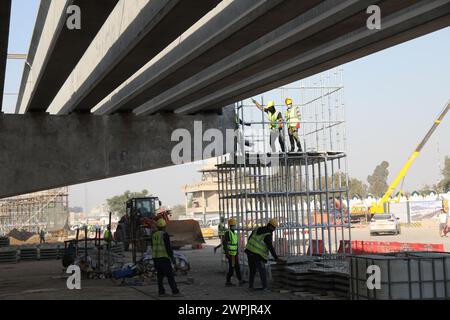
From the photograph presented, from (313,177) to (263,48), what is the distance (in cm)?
764

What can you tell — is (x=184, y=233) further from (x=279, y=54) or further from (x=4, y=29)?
(x=4, y=29)

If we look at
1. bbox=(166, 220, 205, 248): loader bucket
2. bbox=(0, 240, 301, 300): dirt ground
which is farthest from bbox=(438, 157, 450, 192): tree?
bbox=(0, 240, 301, 300): dirt ground

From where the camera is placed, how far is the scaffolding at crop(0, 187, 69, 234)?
82250 millimetres

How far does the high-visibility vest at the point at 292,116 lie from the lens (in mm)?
19938

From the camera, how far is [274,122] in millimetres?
19875

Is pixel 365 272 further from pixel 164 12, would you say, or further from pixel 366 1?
pixel 164 12

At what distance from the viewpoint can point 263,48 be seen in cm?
1310

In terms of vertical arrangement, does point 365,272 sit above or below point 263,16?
below

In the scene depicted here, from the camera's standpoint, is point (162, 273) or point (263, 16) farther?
point (162, 273)

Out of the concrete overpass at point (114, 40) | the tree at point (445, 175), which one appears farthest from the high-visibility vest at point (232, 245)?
the tree at point (445, 175)

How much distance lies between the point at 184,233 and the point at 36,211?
51.8m

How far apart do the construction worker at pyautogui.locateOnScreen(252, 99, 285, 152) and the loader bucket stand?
18946 mm

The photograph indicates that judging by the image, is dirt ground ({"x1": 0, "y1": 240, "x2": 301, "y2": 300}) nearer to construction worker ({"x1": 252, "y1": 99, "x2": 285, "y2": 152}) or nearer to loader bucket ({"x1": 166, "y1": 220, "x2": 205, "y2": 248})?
construction worker ({"x1": 252, "y1": 99, "x2": 285, "y2": 152})
